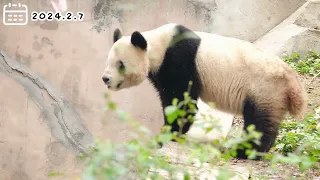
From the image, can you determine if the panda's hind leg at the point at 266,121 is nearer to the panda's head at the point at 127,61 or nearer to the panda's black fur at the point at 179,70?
the panda's black fur at the point at 179,70

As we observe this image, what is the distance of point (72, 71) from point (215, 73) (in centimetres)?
333

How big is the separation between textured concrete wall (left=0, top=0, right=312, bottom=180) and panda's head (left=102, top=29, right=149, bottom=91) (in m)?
2.76

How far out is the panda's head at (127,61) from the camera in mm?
4598

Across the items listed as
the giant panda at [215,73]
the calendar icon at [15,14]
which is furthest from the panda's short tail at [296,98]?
the calendar icon at [15,14]

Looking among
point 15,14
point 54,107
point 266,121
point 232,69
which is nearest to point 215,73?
point 232,69

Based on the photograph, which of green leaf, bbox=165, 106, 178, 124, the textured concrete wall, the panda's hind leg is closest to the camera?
green leaf, bbox=165, 106, 178, 124

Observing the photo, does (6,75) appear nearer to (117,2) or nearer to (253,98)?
(117,2)

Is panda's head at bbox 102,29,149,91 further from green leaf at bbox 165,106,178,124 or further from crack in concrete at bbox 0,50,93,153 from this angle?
crack in concrete at bbox 0,50,93,153

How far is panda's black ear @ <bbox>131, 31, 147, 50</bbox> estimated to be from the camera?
179 inches

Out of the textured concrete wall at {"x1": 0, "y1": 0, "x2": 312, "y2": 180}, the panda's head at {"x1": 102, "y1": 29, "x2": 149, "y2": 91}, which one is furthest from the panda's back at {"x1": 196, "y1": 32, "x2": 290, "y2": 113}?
the textured concrete wall at {"x1": 0, "y1": 0, "x2": 312, "y2": 180}

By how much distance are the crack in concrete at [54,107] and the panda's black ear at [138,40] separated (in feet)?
10.9

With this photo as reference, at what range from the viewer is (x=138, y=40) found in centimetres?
461

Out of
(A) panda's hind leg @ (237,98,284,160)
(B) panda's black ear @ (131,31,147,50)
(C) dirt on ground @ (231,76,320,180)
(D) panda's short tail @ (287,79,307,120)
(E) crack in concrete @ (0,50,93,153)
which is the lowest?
(E) crack in concrete @ (0,50,93,153)

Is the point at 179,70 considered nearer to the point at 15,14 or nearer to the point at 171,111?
the point at 171,111
